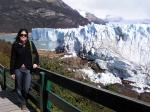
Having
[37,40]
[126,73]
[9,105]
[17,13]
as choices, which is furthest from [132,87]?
[17,13]

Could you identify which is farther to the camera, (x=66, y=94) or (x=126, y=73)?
(x=126, y=73)

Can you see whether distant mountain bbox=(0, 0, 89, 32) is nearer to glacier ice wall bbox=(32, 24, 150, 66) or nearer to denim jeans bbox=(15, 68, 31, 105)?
glacier ice wall bbox=(32, 24, 150, 66)

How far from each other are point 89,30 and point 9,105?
5730cm

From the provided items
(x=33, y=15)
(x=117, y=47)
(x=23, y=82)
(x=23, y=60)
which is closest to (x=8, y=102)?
(x=23, y=82)

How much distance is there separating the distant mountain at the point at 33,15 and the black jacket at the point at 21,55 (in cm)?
12126

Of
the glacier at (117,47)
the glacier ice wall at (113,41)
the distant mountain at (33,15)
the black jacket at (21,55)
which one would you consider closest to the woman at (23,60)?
the black jacket at (21,55)

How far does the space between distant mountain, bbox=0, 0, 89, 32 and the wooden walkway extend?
118 metres

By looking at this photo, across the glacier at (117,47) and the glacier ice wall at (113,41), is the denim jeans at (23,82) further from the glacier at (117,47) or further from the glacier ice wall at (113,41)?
the glacier ice wall at (113,41)

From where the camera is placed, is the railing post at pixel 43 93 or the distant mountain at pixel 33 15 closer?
the railing post at pixel 43 93

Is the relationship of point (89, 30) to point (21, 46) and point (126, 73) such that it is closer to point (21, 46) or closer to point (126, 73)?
point (126, 73)

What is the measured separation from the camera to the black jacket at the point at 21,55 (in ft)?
25.3

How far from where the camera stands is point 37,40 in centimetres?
7656

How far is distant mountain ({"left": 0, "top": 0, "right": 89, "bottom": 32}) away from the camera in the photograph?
13725 centimetres

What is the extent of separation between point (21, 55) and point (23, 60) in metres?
0.10
